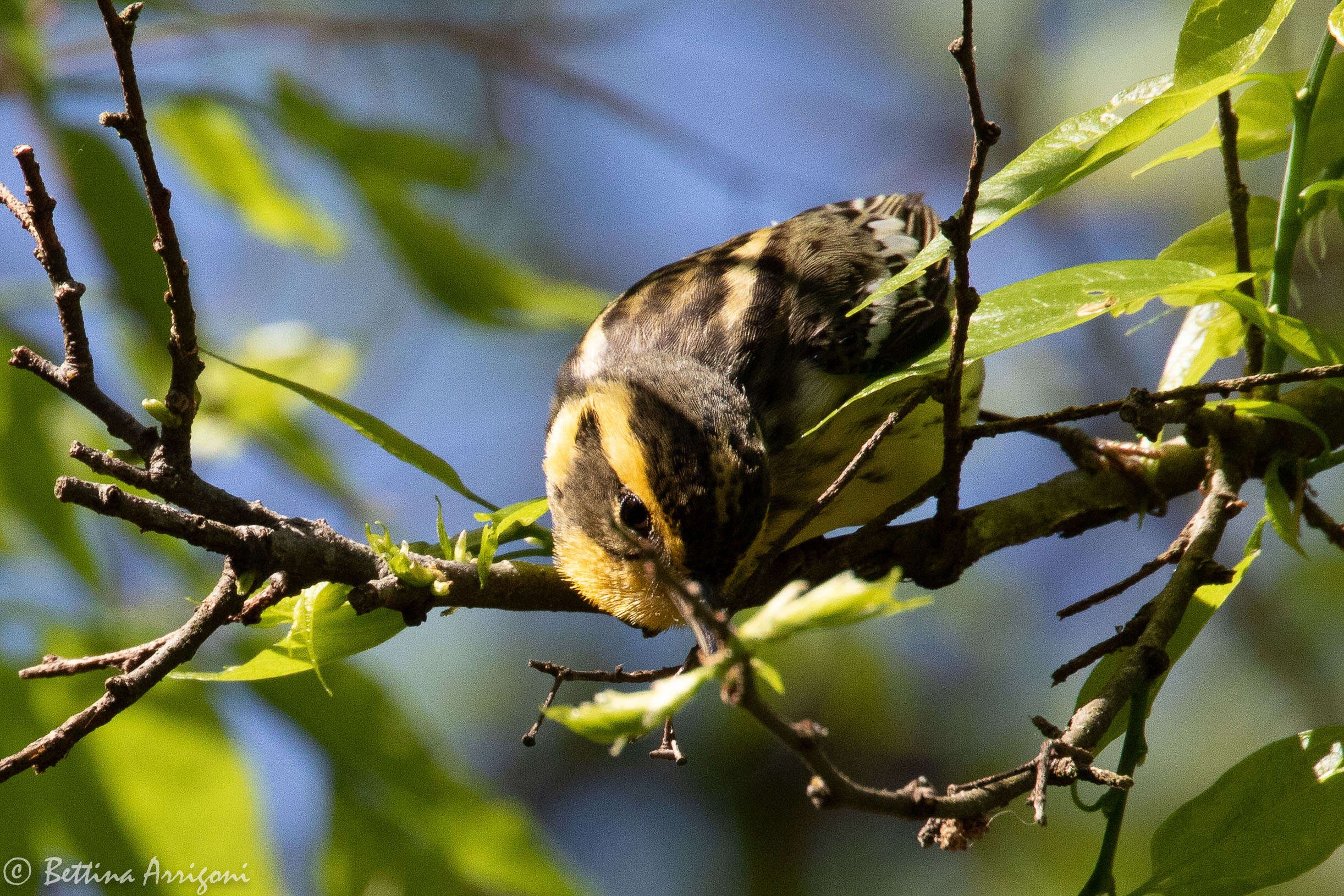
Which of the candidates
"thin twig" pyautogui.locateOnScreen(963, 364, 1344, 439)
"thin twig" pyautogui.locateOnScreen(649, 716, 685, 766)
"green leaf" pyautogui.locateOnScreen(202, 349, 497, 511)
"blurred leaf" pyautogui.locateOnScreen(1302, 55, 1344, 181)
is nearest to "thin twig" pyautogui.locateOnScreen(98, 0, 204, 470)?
"green leaf" pyautogui.locateOnScreen(202, 349, 497, 511)

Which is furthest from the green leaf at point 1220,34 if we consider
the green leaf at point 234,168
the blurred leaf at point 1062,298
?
the green leaf at point 234,168

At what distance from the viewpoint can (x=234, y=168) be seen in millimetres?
3742

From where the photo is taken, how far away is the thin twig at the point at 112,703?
1.46m

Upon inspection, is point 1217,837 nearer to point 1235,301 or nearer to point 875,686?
point 1235,301

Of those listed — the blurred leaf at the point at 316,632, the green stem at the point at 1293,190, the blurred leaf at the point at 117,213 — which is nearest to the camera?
the blurred leaf at the point at 316,632

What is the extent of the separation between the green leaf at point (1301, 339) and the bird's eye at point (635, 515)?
136cm

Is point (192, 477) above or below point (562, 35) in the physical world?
below

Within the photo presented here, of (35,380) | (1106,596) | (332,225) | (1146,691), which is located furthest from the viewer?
(332,225)

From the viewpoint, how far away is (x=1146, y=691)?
68.9 inches

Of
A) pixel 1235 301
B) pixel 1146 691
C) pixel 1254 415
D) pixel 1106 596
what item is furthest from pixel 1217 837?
pixel 1254 415

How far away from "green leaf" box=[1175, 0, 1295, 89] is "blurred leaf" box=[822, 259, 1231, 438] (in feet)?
0.92

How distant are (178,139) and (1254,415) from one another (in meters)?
3.26

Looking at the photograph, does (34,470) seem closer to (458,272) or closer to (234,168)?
(458,272)

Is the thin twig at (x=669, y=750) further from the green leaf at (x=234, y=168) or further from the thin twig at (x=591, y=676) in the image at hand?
the green leaf at (x=234, y=168)
